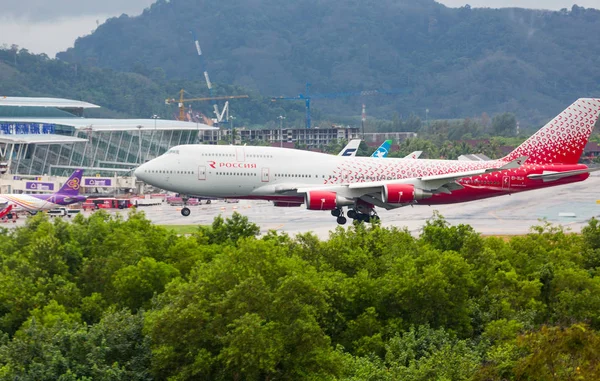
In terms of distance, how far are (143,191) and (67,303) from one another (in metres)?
84.5

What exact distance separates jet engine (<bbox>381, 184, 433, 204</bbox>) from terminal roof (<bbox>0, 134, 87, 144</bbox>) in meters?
84.4

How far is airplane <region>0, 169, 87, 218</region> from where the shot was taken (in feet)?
320

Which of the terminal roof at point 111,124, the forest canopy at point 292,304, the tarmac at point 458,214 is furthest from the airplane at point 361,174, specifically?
the terminal roof at point 111,124

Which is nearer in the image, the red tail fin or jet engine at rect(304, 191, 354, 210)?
jet engine at rect(304, 191, 354, 210)

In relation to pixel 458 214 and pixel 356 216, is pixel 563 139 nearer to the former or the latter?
pixel 458 214

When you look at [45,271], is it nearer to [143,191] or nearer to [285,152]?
[285,152]

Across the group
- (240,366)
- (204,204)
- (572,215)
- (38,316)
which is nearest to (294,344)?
(240,366)

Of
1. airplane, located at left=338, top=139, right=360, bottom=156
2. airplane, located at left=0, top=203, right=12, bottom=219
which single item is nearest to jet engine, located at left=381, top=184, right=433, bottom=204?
airplane, located at left=0, top=203, right=12, bottom=219

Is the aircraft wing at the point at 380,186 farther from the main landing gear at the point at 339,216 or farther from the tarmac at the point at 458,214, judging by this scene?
the tarmac at the point at 458,214

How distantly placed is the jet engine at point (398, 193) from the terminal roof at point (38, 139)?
84.4 m

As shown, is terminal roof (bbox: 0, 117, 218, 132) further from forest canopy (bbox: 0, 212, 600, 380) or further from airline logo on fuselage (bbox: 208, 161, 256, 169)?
forest canopy (bbox: 0, 212, 600, 380)

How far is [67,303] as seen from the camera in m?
45.9

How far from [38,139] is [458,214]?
7897cm

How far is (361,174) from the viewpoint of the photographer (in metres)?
74.4
